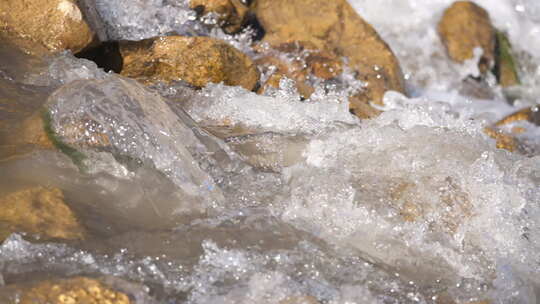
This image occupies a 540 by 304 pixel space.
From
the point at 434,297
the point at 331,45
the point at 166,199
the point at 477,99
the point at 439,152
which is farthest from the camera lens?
the point at 477,99

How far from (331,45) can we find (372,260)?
3.17 m

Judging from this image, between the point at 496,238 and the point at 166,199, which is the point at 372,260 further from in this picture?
the point at 166,199

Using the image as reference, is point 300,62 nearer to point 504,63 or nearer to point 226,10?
point 226,10

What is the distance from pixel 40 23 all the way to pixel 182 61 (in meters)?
0.83

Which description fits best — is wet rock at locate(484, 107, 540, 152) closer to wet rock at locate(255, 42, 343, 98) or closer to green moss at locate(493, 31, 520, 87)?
wet rock at locate(255, 42, 343, 98)

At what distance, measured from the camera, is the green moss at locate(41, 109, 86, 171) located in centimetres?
274

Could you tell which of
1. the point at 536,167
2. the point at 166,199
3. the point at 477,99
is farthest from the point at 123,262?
the point at 477,99

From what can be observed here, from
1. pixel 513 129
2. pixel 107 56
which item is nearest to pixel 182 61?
pixel 107 56

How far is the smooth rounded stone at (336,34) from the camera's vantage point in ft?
17.8

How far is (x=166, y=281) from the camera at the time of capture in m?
2.23

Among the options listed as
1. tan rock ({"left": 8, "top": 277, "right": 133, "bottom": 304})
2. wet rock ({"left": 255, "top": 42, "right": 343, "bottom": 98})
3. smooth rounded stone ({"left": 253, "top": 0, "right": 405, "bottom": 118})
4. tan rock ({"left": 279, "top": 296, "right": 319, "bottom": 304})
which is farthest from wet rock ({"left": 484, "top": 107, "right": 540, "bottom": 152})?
tan rock ({"left": 8, "top": 277, "right": 133, "bottom": 304})

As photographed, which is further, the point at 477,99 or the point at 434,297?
the point at 477,99

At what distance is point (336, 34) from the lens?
5.55m

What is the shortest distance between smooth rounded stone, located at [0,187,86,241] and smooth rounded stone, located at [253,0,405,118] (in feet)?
10.5
